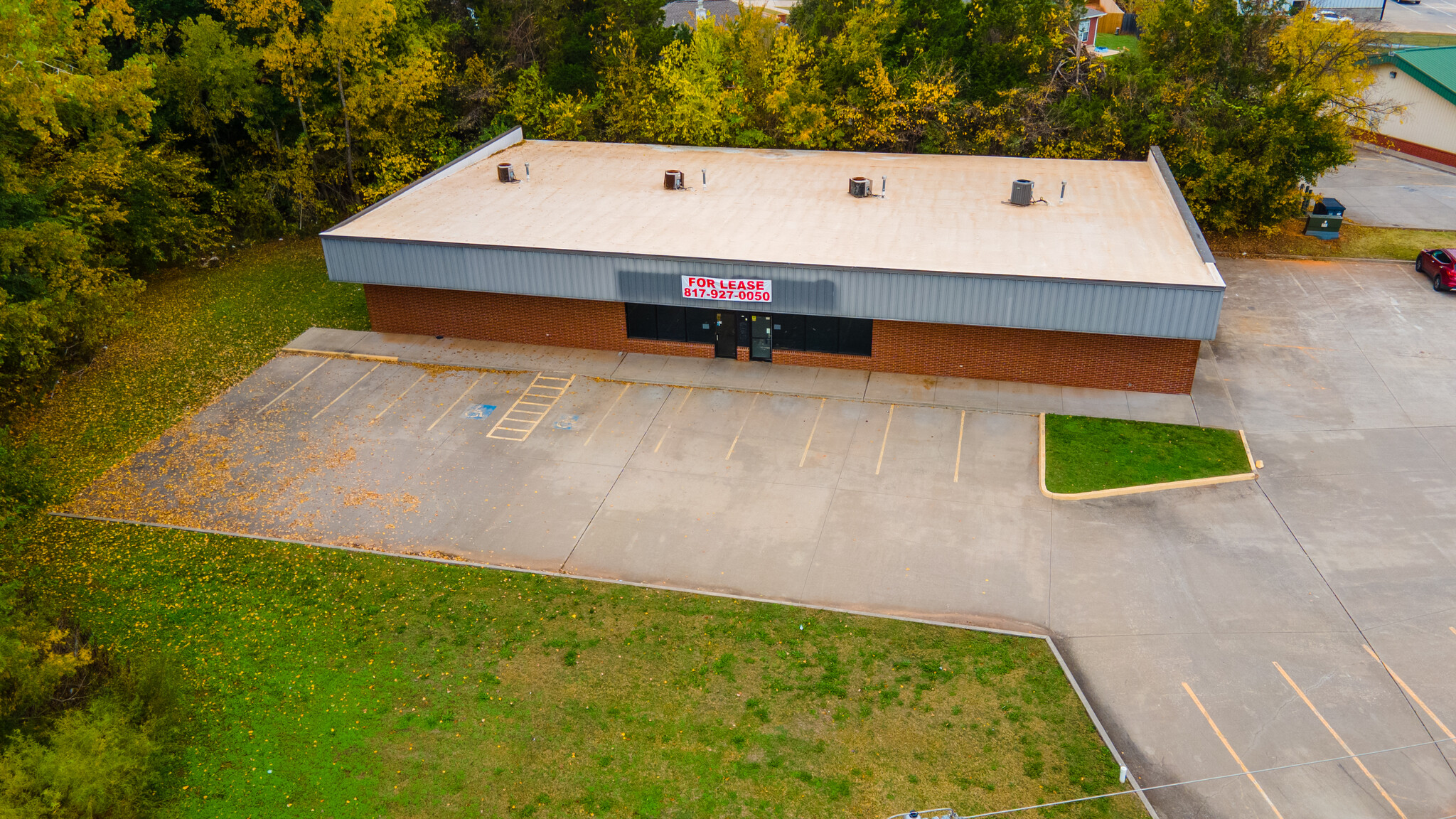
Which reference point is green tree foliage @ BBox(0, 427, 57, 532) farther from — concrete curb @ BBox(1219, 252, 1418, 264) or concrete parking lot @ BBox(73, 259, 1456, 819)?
concrete curb @ BBox(1219, 252, 1418, 264)

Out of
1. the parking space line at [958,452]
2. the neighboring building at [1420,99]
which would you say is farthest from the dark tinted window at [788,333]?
the neighboring building at [1420,99]

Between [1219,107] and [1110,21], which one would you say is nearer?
[1219,107]

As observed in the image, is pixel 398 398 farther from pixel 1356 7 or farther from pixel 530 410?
pixel 1356 7

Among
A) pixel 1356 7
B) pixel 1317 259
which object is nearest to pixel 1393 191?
pixel 1317 259

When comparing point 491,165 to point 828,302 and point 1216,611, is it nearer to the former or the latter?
point 828,302

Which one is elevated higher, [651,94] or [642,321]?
[651,94]

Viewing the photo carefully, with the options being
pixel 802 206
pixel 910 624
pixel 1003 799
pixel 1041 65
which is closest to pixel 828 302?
pixel 802 206

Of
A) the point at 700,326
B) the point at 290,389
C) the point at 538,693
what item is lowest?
the point at 538,693

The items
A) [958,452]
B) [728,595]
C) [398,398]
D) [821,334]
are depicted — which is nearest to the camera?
[728,595]
